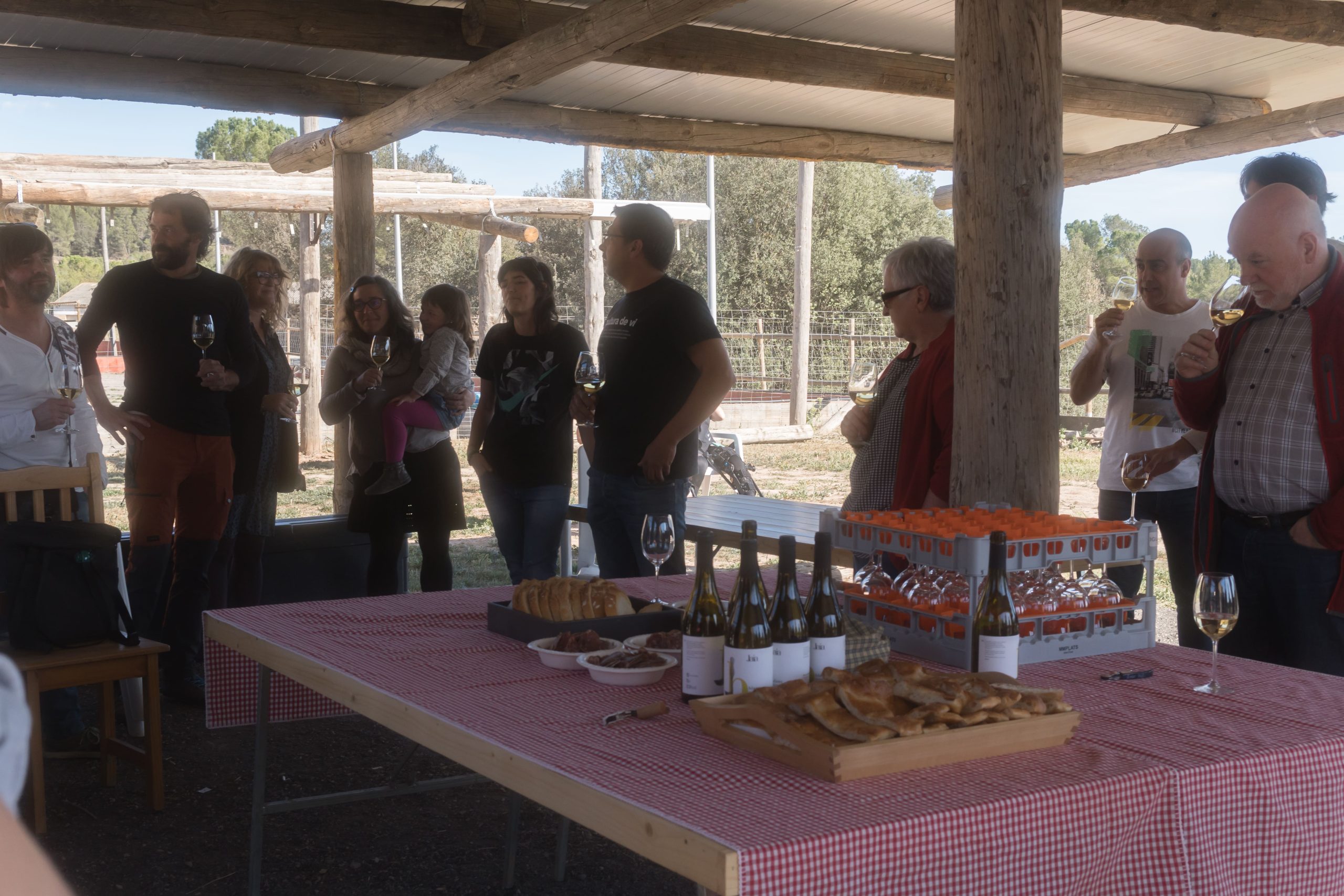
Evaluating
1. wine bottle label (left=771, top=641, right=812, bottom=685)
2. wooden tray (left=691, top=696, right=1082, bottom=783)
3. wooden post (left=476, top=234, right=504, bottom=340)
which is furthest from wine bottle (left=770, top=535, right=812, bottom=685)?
wooden post (left=476, top=234, right=504, bottom=340)

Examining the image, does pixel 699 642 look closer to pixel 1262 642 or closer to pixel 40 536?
pixel 1262 642

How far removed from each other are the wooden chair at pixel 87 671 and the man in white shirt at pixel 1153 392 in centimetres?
305

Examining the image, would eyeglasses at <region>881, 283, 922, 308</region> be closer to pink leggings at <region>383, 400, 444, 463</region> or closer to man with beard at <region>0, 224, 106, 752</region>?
pink leggings at <region>383, 400, 444, 463</region>

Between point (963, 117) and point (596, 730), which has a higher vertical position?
point (963, 117)

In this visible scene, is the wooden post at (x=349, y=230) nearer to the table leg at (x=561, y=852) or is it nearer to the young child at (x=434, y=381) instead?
the young child at (x=434, y=381)

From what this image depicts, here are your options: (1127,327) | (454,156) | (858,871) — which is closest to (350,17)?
(1127,327)

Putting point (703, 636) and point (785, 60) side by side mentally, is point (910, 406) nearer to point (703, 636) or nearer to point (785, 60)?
point (703, 636)

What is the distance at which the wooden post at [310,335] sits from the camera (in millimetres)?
12805

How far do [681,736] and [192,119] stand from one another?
48.8 metres

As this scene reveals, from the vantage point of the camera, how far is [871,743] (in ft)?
4.82

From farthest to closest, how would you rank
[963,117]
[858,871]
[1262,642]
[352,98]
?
1. [352,98]
2. [963,117]
3. [1262,642]
4. [858,871]

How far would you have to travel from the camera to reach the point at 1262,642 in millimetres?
2818

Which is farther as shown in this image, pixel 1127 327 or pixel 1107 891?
pixel 1127 327

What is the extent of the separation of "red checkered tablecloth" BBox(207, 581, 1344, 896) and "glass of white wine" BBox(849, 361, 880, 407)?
1.27m
